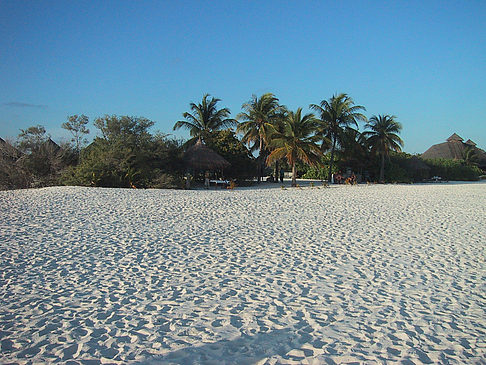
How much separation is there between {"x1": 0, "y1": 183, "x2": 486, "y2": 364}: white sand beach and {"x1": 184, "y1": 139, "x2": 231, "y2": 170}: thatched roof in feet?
34.9

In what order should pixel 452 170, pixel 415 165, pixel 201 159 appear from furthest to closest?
pixel 452 170
pixel 415 165
pixel 201 159

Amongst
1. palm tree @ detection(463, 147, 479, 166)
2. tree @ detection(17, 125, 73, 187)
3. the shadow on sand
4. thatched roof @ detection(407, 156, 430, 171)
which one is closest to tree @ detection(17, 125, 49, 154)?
tree @ detection(17, 125, 73, 187)

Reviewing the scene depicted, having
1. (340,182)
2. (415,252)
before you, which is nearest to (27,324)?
(415,252)

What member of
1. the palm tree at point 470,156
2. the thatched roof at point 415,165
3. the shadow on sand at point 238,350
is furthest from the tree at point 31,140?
the palm tree at point 470,156

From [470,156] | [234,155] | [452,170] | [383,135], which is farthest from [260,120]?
[470,156]

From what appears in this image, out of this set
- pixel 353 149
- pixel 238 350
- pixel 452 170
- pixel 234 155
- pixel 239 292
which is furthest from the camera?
pixel 452 170

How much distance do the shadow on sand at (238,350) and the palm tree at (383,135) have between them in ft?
81.1

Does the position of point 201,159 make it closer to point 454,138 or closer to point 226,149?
point 226,149

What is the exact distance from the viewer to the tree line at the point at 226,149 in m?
15.7

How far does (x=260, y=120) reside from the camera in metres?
23.3

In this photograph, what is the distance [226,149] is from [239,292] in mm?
17518

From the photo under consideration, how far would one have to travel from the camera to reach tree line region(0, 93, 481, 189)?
15656 mm

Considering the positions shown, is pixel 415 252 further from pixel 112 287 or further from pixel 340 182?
pixel 340 182

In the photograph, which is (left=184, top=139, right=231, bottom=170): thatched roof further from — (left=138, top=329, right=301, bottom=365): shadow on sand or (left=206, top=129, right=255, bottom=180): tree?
(left=138, top=329, right=301, bottom=365): shadow on sand
